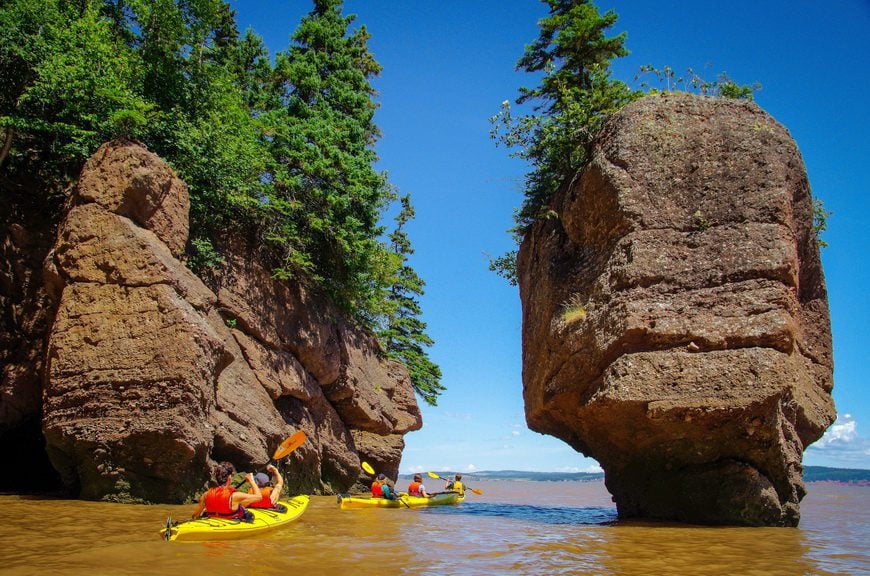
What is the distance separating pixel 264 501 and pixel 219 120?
11.6 meters

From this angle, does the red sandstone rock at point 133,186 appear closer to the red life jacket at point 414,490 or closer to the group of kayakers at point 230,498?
the group of kayakers at point 230,498

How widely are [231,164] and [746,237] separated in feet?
46.1

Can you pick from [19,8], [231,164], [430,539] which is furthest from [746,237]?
[19,8]

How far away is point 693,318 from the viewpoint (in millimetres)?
11969

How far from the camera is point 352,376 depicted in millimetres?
21875

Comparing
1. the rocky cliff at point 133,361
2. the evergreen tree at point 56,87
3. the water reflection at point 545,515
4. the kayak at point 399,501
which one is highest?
the evergreen tree at point 56,87

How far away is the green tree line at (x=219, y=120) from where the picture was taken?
542 inches

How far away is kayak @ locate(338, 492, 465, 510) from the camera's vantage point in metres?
16.1

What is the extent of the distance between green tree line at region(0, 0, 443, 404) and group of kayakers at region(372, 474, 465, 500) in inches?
280

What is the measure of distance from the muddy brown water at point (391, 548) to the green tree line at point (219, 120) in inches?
344

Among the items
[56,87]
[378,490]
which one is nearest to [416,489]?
[378,490]

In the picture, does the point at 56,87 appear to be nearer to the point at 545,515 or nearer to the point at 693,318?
the point at 693,318

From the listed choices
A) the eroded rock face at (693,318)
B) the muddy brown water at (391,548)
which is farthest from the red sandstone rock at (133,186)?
the eroded rock face at (693,318)

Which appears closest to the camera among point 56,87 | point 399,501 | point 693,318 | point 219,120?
point 693,318
